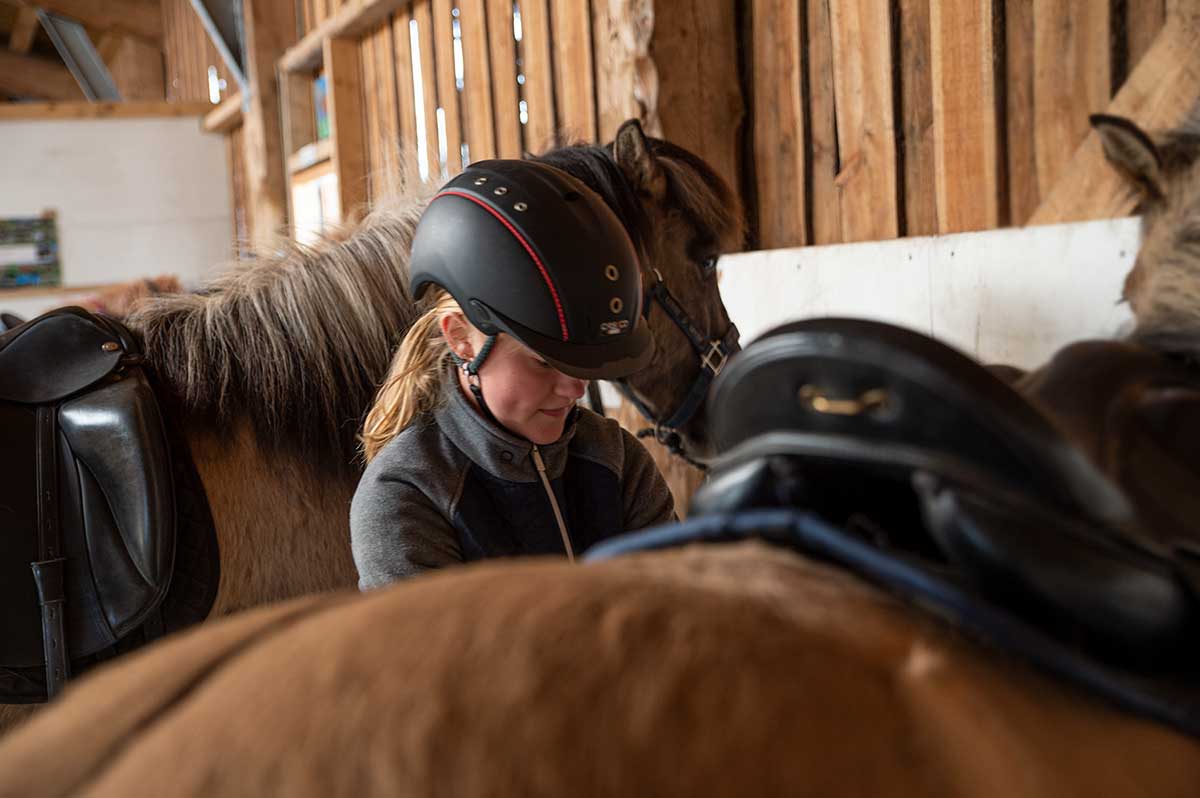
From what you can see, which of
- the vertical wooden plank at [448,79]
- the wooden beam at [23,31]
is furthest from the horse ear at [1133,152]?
the wooden beam at [23,31]

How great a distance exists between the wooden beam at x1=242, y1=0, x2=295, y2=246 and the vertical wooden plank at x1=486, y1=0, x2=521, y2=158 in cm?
196

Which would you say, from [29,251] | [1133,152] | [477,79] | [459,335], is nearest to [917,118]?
[1133,152]

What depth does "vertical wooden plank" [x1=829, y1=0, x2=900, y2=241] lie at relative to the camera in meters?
2.04

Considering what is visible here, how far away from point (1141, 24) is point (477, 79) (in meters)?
2.51

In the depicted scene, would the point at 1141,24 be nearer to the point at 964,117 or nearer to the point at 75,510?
the point at 964,117

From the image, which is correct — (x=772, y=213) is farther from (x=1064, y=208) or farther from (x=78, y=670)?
(x=78, y=670)

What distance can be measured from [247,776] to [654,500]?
3.74 ft

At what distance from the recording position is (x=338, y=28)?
4.42 m

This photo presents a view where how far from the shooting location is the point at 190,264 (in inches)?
254

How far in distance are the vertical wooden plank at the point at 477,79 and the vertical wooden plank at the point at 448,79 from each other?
106 millimetres

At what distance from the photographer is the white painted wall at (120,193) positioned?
20.2 ft

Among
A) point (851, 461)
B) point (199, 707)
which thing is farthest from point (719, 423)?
point (199, 707)

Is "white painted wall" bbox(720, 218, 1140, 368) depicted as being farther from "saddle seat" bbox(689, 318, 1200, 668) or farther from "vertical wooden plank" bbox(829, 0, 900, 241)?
"saddle seat" bbox(689, 318, 1200, 668)

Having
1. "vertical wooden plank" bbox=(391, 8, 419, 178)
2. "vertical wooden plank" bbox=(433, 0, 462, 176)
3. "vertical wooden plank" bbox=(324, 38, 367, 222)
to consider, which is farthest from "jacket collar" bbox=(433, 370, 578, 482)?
"vertical wooden plank" bbox=(324, 38, 367, 222)
